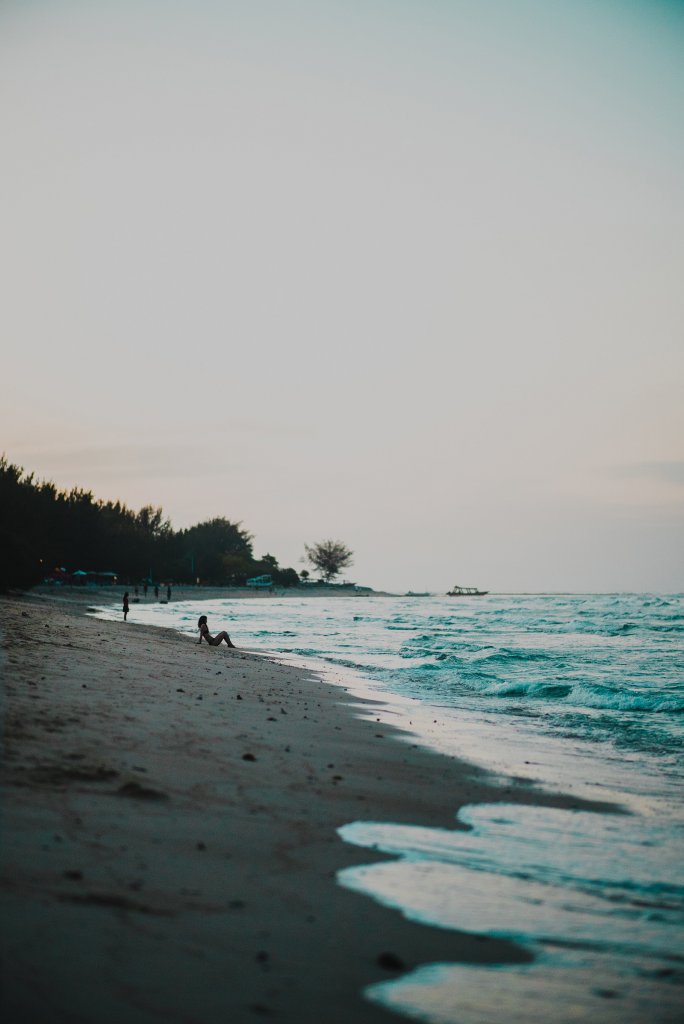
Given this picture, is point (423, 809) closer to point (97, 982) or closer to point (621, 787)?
point (621, 787)

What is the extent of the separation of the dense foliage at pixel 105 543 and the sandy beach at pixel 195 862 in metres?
43.8

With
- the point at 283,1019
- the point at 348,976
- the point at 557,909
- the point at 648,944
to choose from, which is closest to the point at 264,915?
the point at 348,976

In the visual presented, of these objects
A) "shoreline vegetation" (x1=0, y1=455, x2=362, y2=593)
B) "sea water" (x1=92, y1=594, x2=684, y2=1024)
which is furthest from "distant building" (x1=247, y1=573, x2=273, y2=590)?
"sea water" (x1=92, y1=594, x2=684, y2=1024)

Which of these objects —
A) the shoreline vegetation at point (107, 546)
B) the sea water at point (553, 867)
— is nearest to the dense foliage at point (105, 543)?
the shoreline vegetation at point (107, 546)

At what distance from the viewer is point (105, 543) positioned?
10406cm

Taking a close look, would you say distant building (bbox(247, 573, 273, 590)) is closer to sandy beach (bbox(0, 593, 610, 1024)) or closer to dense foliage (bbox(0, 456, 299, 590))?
dense foliage (bbox(0, 456, 299, 590))

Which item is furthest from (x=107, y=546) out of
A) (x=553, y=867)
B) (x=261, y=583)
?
(x=553, y=867)

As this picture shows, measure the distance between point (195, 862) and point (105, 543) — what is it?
343 ft

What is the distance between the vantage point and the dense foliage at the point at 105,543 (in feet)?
175

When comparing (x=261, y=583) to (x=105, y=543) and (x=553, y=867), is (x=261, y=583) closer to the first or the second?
(x=105, y=543)

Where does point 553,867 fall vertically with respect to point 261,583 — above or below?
above

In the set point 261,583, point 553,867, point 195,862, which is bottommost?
point 261,583

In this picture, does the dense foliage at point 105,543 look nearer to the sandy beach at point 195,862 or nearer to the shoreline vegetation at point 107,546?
the shoreline vegetation at point 107,546

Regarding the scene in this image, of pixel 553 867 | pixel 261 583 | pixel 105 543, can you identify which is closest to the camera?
pixel 553 867
